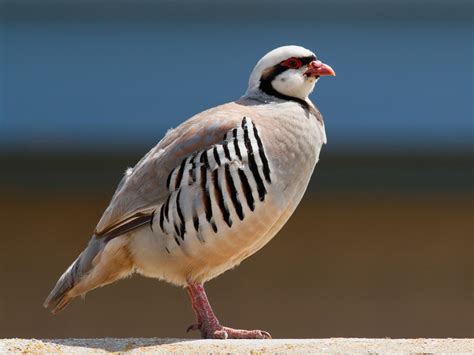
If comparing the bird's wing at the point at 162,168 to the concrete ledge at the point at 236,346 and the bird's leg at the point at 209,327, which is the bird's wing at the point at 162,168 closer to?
the bird's leg at the point at 209,327

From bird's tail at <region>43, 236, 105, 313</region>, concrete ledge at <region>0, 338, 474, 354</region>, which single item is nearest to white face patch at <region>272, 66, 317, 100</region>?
bird's tail at <region>43, 236, 105, 313</region>

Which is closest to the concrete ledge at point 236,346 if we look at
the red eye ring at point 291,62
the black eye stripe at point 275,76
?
the black eye stripe at point 275,76

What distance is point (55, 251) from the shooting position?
1209 cm

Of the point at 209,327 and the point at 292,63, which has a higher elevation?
the point at 292,63

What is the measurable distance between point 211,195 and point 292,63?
37.0 inches

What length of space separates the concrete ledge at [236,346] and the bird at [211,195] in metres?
0.65

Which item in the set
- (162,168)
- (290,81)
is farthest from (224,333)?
(290,81)

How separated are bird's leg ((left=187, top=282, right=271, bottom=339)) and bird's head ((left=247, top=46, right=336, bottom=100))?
1.11 metres

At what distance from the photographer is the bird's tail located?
6.73 metres

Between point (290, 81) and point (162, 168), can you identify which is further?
point (290, 81)

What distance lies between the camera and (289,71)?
22.5 ft

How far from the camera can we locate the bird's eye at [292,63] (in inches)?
269

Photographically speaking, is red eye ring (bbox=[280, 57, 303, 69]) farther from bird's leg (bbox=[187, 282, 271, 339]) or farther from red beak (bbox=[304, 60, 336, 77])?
bird's leg (bbox=[187, 282, 271, 339])

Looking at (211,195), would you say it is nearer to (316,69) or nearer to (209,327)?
(209,327)
